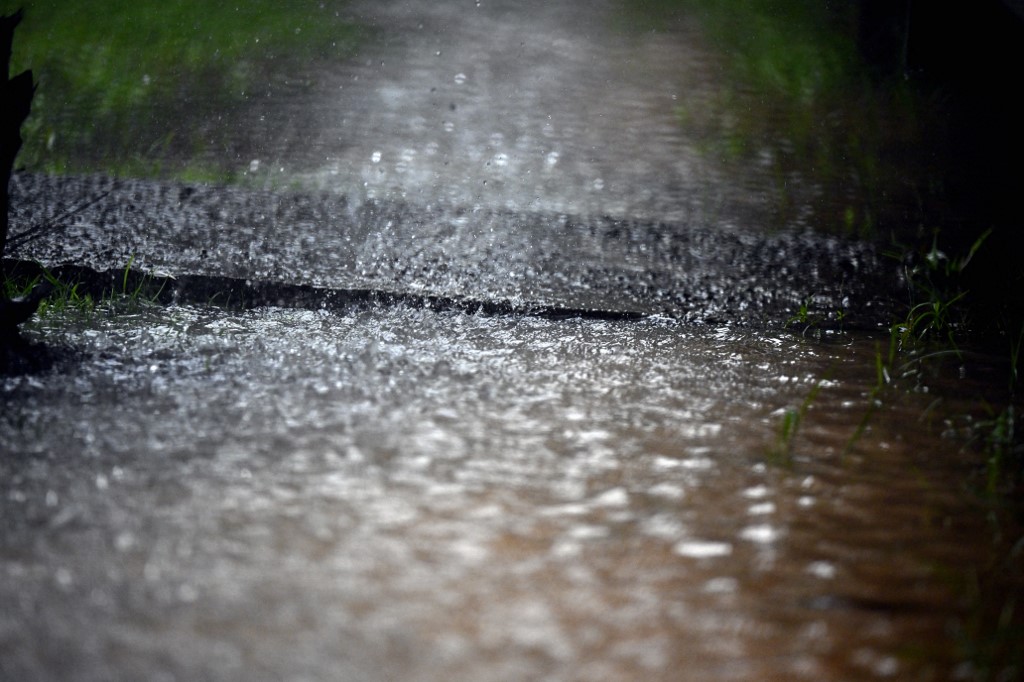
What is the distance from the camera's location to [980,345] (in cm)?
199

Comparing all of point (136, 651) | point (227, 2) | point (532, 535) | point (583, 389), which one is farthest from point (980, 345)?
point (227, 2)

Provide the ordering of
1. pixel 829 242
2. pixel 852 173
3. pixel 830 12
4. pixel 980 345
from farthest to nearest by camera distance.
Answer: pixel 830 12 → pixel 852 173 → pixel 829 242 → pixel 980 345

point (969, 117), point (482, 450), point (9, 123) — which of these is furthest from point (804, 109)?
point (9, 123)

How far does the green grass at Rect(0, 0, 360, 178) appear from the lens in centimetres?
312

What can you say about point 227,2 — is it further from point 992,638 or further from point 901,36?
point 992,638

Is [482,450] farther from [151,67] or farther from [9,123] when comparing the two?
[151,67]

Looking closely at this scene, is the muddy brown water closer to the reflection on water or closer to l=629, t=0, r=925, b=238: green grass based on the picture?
the reflection on water

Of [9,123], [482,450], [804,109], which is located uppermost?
[9,123]

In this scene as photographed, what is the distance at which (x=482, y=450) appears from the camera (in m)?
1.37

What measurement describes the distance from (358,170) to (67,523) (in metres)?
1.98

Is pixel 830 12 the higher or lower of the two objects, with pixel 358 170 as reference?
higher

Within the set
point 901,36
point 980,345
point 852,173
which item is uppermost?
point 901,36

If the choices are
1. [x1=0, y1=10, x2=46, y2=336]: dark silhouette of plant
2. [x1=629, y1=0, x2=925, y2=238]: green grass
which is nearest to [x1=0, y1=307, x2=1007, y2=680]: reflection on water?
[x1=0, y1=10, x2=46, y2=336]: dark silhouette of plant

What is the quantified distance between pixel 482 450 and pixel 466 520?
0.75 ft
